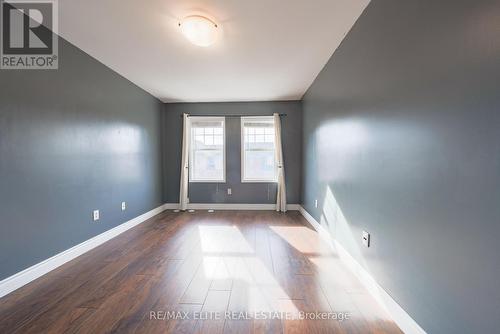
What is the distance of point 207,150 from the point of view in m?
4.68

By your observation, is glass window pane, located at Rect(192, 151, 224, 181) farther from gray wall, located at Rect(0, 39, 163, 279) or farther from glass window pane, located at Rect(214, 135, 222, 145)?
gray wall, located at Rect(0, 39, 163, 279)

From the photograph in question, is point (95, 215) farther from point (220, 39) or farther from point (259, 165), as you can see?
point (259, 165)

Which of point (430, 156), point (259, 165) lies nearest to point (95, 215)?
point (259, 165)

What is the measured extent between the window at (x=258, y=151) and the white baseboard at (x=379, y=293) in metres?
2.29

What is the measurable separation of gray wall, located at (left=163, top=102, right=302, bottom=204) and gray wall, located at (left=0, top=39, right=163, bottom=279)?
116 centimetres

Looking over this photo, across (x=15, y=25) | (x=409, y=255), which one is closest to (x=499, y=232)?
(x=409, y=255)

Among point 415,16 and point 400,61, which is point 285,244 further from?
point 415,16

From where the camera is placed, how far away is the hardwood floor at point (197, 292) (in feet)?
4.51

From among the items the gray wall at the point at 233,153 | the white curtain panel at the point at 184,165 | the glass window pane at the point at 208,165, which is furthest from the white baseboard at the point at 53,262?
the glass window pane at the point at 208,165

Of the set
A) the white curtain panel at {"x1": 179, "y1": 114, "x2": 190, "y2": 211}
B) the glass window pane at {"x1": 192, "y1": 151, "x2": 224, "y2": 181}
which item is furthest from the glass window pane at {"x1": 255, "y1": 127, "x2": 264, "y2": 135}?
the white curtain panel at {"x1": 179, "y1": 114, "x2": 190, "y2": 211}

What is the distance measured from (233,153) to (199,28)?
2874mm

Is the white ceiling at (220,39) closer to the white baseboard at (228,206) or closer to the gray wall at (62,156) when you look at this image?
the gray wall at (62,156)

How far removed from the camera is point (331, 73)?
8.56ft

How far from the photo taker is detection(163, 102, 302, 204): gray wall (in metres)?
4.50
